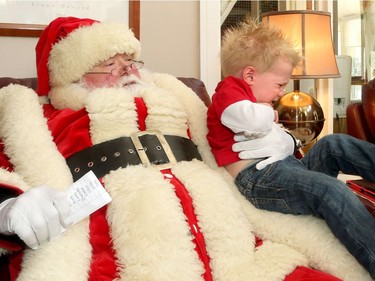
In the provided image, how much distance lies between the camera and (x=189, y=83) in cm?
187

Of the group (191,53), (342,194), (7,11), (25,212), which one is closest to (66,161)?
(25,212)

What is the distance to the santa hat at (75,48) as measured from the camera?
1466mm

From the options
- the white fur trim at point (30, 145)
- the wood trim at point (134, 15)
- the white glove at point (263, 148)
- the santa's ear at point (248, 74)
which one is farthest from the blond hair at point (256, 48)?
the wood trim at point (134, 15)

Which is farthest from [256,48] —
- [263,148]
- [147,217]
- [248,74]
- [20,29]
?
[20,29]

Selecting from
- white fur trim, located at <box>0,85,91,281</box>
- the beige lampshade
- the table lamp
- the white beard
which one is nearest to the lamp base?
the table lamp

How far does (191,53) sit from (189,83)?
0.50 m

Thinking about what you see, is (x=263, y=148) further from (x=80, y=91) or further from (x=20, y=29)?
(x=20, y=29)

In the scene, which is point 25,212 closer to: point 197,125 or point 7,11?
point 197,125

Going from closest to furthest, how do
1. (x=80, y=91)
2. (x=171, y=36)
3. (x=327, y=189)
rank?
(x=327, y=189), (x=80, y=91), (x=171, y=36)

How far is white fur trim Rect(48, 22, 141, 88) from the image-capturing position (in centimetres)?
146

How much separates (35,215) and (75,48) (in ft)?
2.28

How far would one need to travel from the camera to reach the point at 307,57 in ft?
7.54

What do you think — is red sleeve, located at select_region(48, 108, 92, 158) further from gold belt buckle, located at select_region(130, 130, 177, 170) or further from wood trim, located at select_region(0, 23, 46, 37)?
wood trim, located at select_region(0, 23, 46, 37)

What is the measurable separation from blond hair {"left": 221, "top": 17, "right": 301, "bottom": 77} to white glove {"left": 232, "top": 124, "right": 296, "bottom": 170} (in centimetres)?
24
